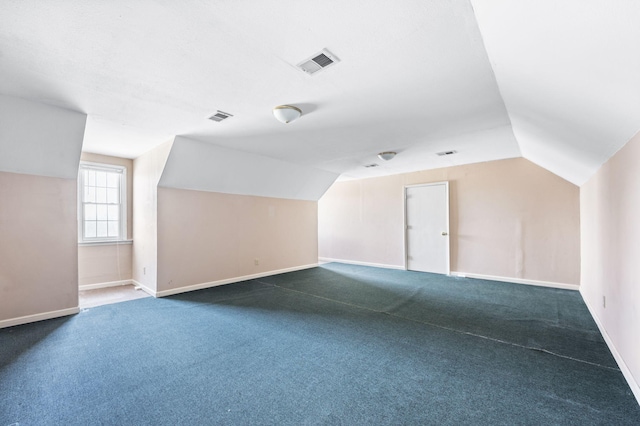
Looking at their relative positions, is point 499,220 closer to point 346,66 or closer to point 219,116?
point 346,66

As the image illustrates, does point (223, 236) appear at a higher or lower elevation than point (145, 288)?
higher

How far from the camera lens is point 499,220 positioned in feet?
17.5

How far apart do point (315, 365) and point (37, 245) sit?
3.75 meters

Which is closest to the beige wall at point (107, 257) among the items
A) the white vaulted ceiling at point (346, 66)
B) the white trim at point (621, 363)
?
the white vaulted ceiling at point (346, 66)

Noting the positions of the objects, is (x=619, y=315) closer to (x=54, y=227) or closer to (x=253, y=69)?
(x=253, y=69)

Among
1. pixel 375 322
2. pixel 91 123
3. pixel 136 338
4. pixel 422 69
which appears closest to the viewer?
pixel 422 69

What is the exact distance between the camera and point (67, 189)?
3574 mm

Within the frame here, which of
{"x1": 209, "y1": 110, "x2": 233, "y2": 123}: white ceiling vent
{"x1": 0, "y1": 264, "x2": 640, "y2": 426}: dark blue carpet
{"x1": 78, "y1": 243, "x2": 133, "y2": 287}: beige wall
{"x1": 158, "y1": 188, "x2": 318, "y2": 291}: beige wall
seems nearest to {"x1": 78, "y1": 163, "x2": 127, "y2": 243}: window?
{"x1": 78, "y1": 243, "x2": 133, "y2": 287}: beige wall

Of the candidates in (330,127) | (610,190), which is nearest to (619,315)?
(610,190)

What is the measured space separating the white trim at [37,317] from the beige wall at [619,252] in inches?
223

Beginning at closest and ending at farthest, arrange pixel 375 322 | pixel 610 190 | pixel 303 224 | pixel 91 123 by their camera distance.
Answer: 1. pixel 610 190
2. pixel 375 322
3. pixel 91 123
4. pixel 303 224

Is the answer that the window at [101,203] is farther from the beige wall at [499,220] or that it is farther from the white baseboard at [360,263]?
the beige wall at [499,220]

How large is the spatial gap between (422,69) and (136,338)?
373 centimetres

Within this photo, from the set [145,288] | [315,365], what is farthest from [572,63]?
[145,288]
